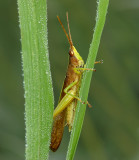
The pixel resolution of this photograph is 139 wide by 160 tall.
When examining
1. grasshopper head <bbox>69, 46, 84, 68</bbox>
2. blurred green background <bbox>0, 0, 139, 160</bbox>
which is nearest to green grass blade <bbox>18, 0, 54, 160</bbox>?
grasshopper head <bbox>69, 46, 84, 68</bbox>

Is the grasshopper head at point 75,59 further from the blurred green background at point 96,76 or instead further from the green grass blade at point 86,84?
the blurred green background at point 96,76

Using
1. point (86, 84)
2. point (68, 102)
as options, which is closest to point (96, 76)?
point (68, 102)

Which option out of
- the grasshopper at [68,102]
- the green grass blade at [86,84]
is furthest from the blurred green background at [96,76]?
the green grass blade at [86,84]

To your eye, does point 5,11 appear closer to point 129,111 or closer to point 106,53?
point 106,53

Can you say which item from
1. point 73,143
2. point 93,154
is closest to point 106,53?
point 93,154

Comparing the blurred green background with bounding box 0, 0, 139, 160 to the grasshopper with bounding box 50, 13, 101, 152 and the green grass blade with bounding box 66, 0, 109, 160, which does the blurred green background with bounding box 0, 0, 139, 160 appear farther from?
the green grass blade with bounding box 66, 0, 109, 160
